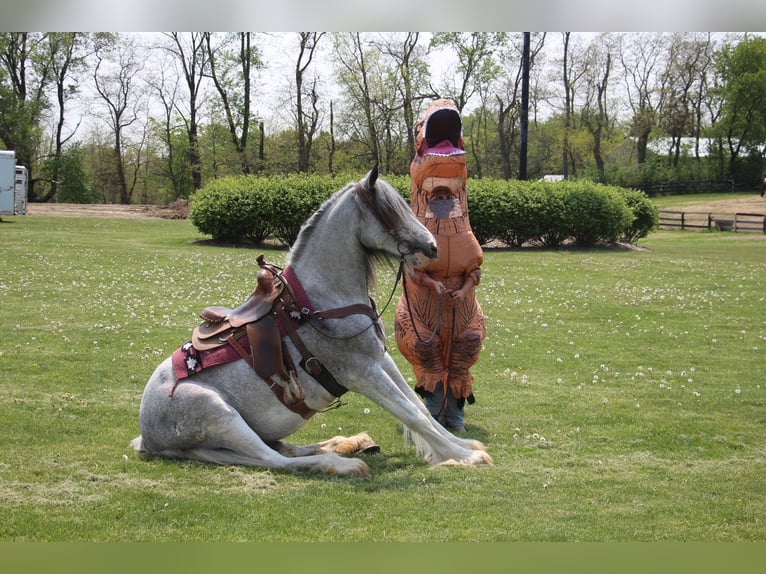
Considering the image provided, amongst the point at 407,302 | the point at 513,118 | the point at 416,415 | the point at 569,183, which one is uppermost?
the point at 513,118

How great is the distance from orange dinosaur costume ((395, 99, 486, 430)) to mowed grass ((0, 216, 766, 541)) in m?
0.60

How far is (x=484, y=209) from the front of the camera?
2448 centimetres

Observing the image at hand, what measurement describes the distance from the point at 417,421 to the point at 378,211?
5.05ft

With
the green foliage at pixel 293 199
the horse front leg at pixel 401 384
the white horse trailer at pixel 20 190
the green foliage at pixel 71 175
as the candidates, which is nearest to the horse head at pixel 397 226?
the horse front leg at pixel 401 384

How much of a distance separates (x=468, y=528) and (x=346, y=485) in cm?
103

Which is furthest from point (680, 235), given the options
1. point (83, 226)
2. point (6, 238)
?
point (6, 238)

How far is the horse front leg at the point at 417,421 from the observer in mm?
5695

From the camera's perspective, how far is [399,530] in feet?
15.2

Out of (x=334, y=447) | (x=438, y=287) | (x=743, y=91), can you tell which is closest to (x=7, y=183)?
(x=438, y=287)

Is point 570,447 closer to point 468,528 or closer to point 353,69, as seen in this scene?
point 468,528

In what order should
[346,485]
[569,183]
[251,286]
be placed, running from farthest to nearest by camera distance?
[569,183] < [251,286] < [346,485]

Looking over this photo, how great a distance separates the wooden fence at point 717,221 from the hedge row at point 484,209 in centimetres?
1300

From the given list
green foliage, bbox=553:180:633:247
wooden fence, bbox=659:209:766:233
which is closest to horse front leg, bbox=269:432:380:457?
green foliage, bbox=553:180:633:247

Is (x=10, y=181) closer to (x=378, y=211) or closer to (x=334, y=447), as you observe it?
(x=334, y=447)
